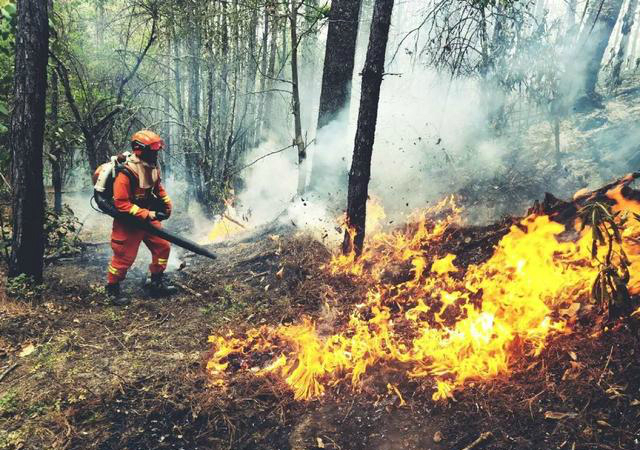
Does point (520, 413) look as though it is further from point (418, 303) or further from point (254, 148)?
point (254, 148)

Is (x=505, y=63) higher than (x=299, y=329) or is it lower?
higher

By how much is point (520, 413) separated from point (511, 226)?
2673 mm

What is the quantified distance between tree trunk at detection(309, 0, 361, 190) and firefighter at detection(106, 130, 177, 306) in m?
3.27

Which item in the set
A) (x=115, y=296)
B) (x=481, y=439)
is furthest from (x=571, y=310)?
(x=115, y=296)

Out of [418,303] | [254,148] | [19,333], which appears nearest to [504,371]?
[418,303]

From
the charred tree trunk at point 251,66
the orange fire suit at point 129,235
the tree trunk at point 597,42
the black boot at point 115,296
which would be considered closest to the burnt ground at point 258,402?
the black boot at point 115,296

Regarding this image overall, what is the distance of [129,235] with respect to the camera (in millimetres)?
5438

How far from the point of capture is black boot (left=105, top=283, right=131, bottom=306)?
5.41 meters

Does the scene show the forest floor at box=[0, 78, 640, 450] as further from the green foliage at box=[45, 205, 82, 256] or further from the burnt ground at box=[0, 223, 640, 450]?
the green foliage at box=[45, 205, 82, 256]

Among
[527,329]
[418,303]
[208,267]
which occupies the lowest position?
[208,267]

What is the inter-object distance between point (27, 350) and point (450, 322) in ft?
14.8

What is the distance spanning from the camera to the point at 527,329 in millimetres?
3721

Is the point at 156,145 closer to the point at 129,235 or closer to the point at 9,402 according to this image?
the point at 129,235

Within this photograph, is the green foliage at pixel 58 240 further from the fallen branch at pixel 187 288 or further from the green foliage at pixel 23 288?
the fallen branch at pixel 187 288
